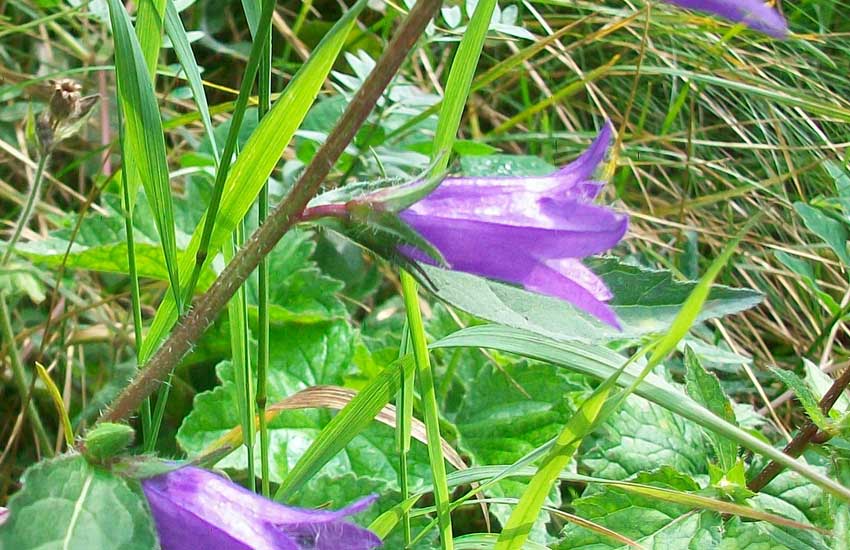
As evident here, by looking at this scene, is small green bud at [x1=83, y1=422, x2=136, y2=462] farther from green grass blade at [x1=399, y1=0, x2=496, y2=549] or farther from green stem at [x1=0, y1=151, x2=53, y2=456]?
green stem at [x1=0, y1=151, x2=53, y2=456]

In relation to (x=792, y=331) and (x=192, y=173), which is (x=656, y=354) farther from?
(x=792, y=331)

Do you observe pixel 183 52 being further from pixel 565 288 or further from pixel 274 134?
pixel 565 288

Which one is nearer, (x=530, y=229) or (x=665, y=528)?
(x=530, y=229)

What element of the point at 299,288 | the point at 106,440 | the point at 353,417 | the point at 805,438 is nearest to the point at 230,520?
the point at 106,440

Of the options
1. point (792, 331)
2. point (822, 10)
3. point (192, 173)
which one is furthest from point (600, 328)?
point (822, 10)

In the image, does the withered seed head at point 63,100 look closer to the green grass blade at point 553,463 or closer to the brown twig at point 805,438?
the green grass blade at point 553,463

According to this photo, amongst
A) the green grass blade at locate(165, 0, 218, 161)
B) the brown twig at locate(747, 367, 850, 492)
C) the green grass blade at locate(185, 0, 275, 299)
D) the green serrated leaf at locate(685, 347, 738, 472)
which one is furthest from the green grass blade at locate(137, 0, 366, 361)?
the brown twig at locate(747, 367, 850, 492)

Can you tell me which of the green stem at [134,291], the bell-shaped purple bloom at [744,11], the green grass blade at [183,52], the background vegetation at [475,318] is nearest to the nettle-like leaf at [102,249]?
the background vegetation at [475,318]
